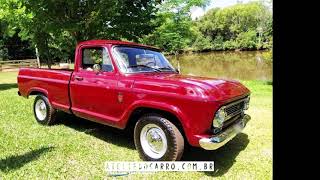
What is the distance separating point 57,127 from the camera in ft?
24.7

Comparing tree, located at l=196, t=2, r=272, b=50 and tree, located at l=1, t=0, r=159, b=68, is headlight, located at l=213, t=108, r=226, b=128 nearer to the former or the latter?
tree, located at l=1, t=0, r=159, b=68

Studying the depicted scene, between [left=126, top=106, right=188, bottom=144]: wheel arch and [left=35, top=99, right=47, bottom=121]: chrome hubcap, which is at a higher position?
[left=126, top=106, right=188, bottom=144]: wheel arch

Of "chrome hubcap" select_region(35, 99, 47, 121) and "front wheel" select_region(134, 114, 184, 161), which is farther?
"chrome hubcap" select_region(35, 99, 47, 121)

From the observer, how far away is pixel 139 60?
6.18 metres

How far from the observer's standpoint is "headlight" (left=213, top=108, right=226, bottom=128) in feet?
15.2

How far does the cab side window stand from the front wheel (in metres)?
1.38

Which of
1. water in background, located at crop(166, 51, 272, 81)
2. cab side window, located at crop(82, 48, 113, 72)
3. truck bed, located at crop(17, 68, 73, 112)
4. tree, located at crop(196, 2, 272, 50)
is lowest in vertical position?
water in background, located at crop(166, 51, 272, 81)

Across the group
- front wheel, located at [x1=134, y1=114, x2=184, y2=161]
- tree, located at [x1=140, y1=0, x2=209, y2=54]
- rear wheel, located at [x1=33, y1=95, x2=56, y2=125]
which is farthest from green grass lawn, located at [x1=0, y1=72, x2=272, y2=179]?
tree, located at [x1=140, y1=0, x2=209, y2=54]

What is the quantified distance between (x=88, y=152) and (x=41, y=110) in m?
2.66

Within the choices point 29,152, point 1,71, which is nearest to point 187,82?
point 29,152

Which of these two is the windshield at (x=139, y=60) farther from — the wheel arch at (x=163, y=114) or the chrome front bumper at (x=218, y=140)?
the chrome front bumper at (x=218, y=140)

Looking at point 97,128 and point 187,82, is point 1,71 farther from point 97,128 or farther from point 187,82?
point 187,82

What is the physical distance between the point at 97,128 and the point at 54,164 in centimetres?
228

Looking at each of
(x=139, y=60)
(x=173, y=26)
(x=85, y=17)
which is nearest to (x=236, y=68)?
(x=173, y=26)
